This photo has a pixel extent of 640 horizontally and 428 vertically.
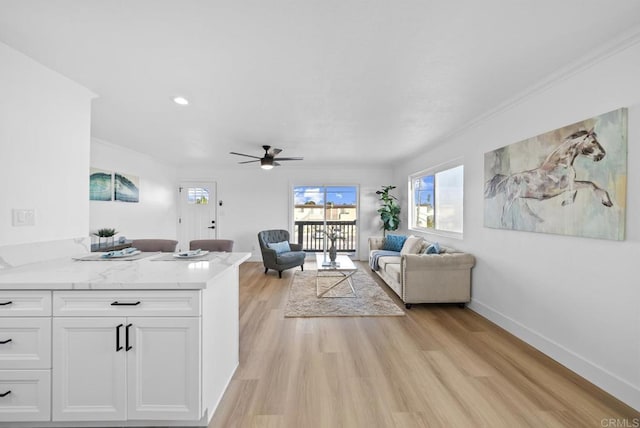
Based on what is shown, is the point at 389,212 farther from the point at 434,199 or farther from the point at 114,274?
the point at 114,274

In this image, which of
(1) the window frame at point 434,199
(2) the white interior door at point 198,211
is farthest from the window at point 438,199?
(2) the white interior door at point 198,211

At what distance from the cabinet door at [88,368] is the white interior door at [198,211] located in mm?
5237

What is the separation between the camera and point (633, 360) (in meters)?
1.67

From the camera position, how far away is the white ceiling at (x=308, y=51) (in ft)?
4.71

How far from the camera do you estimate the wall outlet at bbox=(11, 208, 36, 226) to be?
1772 mm

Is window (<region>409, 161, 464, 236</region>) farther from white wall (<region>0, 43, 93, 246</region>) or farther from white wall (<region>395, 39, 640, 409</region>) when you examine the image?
white wall (<region>0, 43, 93, 246</region>)

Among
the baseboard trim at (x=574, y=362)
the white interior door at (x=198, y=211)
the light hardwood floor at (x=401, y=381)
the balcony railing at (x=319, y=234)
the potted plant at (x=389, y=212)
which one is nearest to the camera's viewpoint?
the light hardwood floor at (x=401, y=381)

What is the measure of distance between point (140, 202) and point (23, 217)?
11.7ft

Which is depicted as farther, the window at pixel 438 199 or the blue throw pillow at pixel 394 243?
the blue throw pillow at pixel 394 243

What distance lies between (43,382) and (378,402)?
1.95 metres

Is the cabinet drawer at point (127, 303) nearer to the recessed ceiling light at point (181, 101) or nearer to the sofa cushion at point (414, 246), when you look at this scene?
the recessed ceiling light at point (181, 101)

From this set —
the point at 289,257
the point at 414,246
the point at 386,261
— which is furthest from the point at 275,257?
the point at 414,246

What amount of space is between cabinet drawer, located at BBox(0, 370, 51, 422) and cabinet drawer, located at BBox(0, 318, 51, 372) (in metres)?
0.04

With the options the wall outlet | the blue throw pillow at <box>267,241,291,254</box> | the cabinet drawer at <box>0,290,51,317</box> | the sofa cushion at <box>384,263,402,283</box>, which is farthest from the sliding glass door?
the cabinet drawer at <box>0,290,51,317</box>
